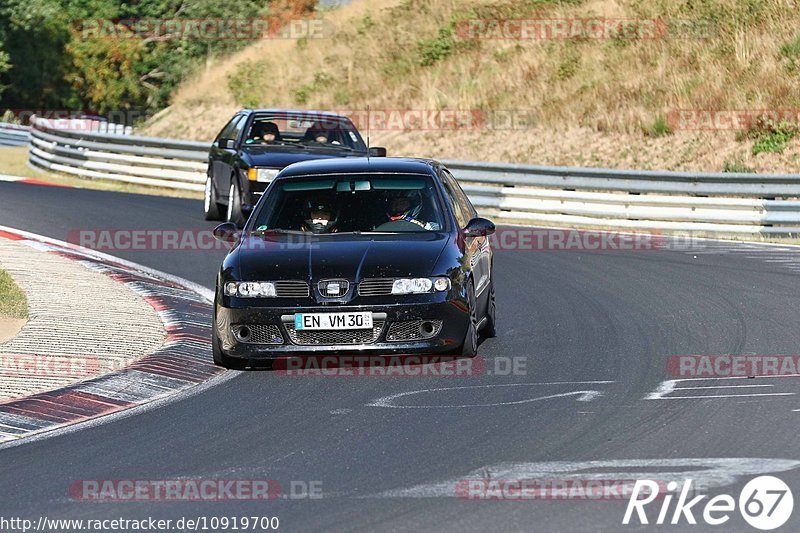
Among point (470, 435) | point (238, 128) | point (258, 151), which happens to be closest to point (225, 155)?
point (238, 128)

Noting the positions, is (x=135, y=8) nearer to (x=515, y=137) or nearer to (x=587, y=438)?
(x=515, y=137)

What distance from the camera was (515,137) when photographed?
1276 inches

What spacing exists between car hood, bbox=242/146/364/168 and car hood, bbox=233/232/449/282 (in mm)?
8278

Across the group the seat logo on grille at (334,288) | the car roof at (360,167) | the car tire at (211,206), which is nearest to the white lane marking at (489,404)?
the seat logo on grille at (334,288)

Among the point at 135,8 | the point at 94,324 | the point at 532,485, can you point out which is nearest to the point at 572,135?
the point at 94,324

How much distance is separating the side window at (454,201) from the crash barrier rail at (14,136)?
34.5 meters

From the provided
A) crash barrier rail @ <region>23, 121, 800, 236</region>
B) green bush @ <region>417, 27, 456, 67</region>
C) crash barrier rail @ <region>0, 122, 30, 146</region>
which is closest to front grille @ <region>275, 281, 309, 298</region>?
crash barrier rail @ <region>23, 121, 800, 236</region>

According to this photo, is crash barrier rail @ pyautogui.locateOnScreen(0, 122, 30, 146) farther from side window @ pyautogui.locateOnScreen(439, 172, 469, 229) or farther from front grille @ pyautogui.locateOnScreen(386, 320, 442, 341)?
front grille @ pyautogui.locateOnScreen(386, 320, 442, 341)

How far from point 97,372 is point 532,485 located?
4376mm

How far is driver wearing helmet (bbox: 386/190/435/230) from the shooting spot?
38.1 feet

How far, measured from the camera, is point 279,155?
19.9 metres

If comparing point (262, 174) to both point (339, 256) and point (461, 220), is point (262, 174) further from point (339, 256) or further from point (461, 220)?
point (339, 256)

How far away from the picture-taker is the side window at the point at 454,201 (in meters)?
11.9

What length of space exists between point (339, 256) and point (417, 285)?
25.8 inches
